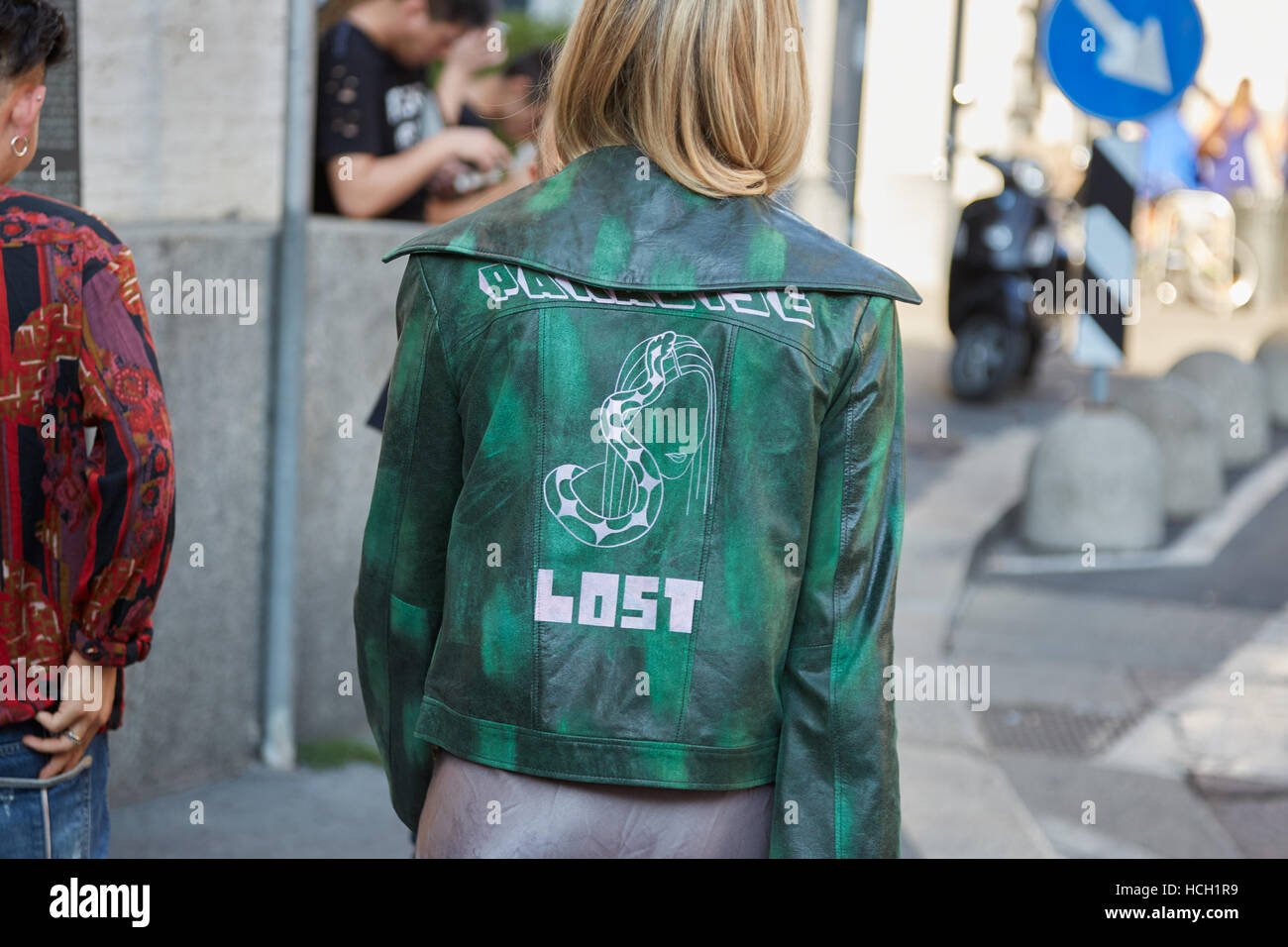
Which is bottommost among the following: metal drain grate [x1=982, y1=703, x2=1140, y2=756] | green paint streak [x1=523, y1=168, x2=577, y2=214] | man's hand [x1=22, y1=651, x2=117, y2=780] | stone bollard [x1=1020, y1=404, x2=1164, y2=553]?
metal drain grate [x1=982, y1=703, x2=1140, y2=756]

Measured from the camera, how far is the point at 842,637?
178 cm

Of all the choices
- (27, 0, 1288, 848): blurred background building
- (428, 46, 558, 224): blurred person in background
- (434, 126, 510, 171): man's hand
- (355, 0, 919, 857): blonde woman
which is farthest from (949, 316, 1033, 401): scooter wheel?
(355, 0, 919, 857): blonde woman

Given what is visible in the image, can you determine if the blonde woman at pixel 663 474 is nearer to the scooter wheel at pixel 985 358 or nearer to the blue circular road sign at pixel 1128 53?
the blue circular road sign at pixel 1128 53

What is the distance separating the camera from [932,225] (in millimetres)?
18906

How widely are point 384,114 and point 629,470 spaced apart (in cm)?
319

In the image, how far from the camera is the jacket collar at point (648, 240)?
5.68ft

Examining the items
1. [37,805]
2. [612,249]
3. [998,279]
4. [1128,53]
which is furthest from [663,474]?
[998,279]

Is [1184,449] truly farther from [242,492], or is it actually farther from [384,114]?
[242,492]

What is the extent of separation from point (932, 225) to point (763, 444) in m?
17.7

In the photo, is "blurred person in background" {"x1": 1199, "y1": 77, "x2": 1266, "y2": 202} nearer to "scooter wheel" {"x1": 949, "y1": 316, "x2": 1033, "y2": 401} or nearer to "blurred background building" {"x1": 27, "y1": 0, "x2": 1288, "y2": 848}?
"scooter wheel" {"x1": 949, "y1": 316, "x2": 1033, "y2": 401}

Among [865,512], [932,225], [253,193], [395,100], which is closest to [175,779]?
[253,193]

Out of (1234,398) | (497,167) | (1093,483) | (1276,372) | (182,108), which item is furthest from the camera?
(1276,372)

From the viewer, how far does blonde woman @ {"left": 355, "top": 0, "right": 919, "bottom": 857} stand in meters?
1.72
